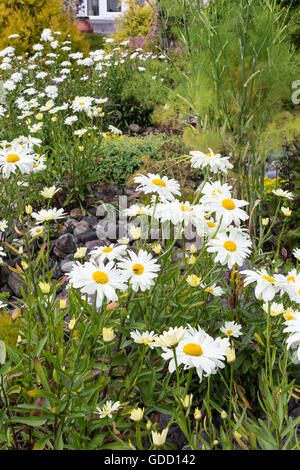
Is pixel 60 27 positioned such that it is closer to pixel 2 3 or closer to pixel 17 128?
pixel 2 3

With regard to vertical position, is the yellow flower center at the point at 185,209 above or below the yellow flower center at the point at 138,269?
above

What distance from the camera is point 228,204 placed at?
131cm

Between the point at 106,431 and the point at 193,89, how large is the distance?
2.10m

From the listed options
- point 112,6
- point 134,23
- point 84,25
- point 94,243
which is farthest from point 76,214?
point 112,6

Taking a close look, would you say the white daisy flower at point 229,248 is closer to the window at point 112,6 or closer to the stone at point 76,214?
the stone at point 76,214

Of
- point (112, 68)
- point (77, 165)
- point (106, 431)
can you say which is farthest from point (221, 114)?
point (112, 68)

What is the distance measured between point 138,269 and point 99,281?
5.9 inches

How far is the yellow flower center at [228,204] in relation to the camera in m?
1.30

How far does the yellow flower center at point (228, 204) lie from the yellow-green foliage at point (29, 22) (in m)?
6.18

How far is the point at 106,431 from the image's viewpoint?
4.29ft

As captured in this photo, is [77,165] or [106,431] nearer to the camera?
[106,431]

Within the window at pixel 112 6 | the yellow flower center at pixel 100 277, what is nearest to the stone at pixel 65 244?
the yellow flower center at pixel 100 277

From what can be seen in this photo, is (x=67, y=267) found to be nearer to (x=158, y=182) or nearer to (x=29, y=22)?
(x=158, y=182)
